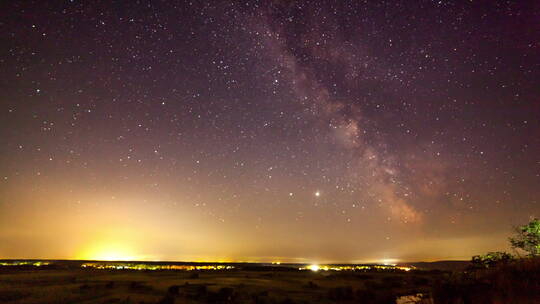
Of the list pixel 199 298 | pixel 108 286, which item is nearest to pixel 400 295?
pixel 199 298

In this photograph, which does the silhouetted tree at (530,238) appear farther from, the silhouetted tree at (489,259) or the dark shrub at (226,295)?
the dark shrub at (226,295)

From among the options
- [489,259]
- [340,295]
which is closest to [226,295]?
[340,295]

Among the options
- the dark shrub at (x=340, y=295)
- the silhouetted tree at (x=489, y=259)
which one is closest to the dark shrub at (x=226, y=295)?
the dark shrub at (x=340, y=295)

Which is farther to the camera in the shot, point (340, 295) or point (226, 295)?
point (340, 295)

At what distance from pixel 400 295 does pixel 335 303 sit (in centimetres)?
660

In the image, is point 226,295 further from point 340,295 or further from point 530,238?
point 530,238

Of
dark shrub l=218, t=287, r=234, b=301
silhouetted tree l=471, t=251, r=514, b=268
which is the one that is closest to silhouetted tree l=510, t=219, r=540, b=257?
silhouetted tree l=471, t=251, r=514, b=268

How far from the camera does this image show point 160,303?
18719mm

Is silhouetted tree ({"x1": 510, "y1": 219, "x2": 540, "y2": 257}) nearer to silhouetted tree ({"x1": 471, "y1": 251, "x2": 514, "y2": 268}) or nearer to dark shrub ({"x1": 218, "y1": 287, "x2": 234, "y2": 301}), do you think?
silhouetted tree ({"x1": 471, "y1": 251, "x2": 514, "y2": 268})

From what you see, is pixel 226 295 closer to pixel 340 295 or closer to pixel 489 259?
pixel 340 295

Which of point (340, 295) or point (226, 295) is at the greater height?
point (226, 295)

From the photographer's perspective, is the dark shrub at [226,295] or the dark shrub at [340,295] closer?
the dark shrub at [226,295]

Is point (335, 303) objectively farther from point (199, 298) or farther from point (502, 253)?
point (502, 253)

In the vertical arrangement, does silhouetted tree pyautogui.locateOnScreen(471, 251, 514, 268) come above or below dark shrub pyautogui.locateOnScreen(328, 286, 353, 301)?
above
